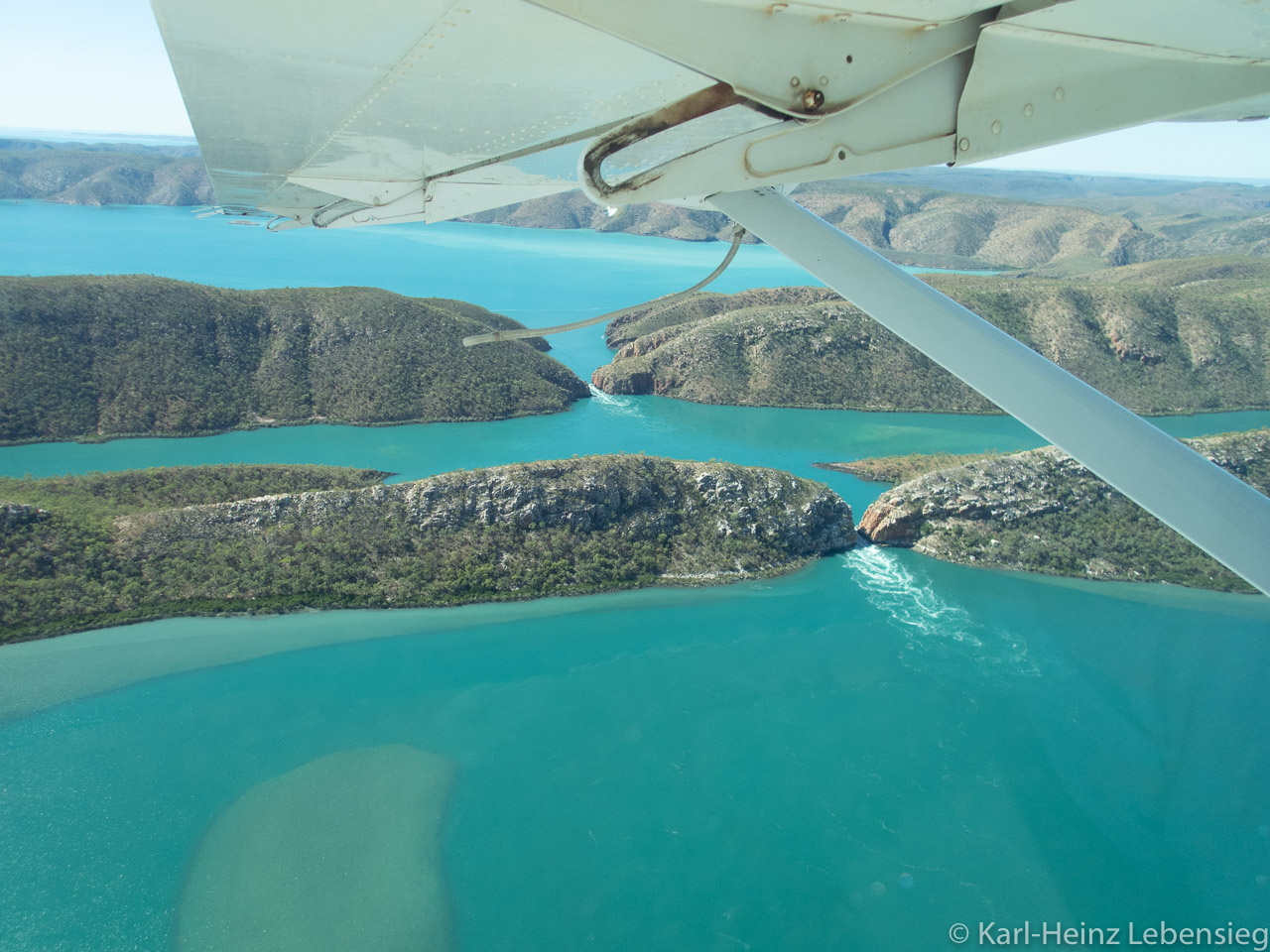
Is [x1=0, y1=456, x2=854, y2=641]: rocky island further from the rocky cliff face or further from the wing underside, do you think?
the wing underside

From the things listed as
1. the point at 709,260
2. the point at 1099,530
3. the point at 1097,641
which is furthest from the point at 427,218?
the point at 709,260

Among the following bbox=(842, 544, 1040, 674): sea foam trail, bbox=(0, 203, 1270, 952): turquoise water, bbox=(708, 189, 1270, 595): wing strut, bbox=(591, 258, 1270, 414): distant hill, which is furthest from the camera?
bbox=(591, 258, 1270, 414): distant hill

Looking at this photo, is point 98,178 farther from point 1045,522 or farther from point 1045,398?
point 1045,398

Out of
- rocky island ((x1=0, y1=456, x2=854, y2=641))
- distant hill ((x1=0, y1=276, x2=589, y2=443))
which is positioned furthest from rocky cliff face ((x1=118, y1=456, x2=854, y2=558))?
distant hill ((x1=0, y1=276, x2=589, y2=443))

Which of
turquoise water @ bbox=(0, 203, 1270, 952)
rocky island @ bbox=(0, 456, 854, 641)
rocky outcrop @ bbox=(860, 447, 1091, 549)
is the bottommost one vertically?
turquoise water @ bbox=(0, 203, 1270, 952)

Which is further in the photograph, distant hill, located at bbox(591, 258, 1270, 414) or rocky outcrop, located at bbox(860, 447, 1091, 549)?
distant hill, located at bbox(591, 258, 1270, 414)

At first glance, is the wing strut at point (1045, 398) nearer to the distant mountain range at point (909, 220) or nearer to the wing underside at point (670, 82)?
the wing underside at point (670, 82)

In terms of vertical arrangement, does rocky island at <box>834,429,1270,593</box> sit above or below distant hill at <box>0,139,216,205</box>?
below
